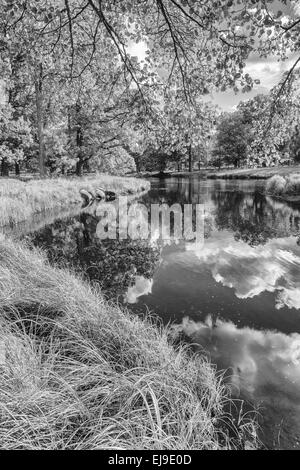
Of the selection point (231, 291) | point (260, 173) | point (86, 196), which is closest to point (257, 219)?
point (231, 291)

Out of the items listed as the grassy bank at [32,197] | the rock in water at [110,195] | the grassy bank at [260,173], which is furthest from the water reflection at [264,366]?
the grassy bank at [260,173]

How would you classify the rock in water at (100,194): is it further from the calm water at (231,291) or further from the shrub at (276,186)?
the shrub at (276,186)

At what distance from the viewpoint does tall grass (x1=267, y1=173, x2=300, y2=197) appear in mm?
28828

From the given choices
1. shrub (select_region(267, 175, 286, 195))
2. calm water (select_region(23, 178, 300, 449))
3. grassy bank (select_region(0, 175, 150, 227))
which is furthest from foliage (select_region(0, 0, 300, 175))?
shrub (select_region(267, 175, 286, 195))

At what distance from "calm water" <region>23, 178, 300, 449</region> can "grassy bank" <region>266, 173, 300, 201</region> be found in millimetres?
12735

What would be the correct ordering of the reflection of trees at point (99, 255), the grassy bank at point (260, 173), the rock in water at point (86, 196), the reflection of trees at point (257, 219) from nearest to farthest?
the reflection of trees at point (99, 255) < the reflection of trees at point (257, 219) < the rock in water at point (86, 196) < the grassy bank at point (260, 173)

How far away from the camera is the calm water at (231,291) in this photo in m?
4.95

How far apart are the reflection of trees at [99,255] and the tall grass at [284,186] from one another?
20.3 m

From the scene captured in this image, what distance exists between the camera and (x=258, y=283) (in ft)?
29.8

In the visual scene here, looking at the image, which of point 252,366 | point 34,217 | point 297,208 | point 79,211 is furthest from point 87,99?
point 297,208

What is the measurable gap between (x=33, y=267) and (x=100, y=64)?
232 inches

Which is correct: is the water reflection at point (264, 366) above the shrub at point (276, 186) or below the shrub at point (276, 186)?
below

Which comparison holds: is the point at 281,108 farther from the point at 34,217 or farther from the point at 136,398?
the point at 34,217

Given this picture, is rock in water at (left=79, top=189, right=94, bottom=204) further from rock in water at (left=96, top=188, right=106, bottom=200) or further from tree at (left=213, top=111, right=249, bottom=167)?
tree at (left=213, top=111, right=249, bottom=167)
